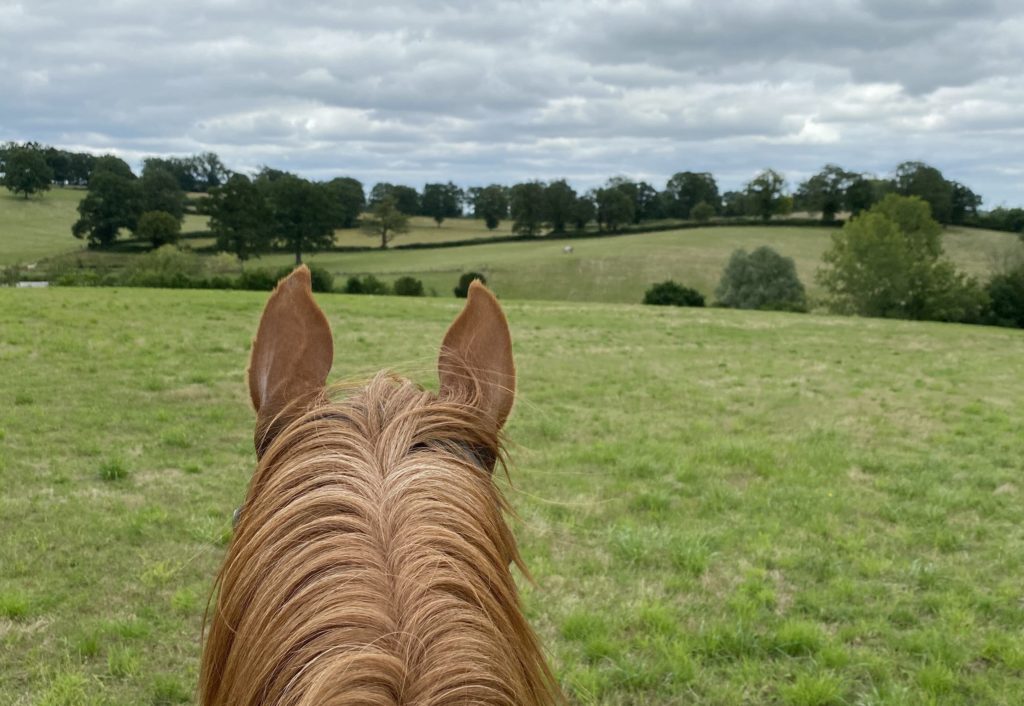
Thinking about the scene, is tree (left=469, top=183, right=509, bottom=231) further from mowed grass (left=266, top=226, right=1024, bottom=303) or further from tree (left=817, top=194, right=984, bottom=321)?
tree (left=817, top=194, right=984, bottom=321)

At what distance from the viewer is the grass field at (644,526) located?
148 inches

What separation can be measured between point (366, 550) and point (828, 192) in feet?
273

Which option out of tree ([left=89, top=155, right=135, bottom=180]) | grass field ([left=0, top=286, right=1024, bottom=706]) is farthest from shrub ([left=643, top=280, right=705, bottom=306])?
tree ([left=89, top=155, right=135, bottom=180])

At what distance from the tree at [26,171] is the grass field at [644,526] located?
40628mm

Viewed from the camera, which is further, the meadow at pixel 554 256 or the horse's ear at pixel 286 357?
the meadow at pixel 554 256

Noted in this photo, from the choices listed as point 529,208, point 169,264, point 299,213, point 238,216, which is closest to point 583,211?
point 529,208

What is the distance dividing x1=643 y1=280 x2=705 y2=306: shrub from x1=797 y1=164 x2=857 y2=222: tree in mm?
38584

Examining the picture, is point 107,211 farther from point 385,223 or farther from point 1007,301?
point 1007,301

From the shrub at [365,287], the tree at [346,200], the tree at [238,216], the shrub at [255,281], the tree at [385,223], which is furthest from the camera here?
the tree at [385,223]

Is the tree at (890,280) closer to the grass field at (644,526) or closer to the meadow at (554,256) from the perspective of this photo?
the meadow at (554,256)

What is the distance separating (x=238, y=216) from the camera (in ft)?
164

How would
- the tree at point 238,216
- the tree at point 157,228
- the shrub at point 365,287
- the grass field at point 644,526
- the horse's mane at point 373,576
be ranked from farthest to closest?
the tree at point 238,216
the tree at point 157,228
the shrub at point 365,287
the grass field at point 644,526
the horse's mane at point 373,576

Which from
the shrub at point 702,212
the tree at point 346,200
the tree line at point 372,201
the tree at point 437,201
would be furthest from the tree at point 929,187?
the tree at point 346,200

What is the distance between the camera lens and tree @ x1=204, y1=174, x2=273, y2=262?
1961 inches
